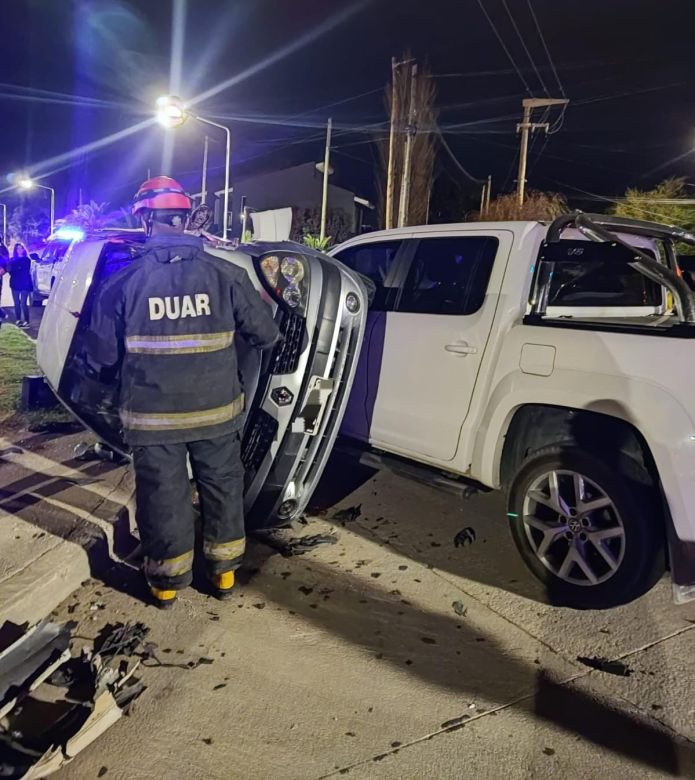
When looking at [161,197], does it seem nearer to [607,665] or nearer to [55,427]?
[607,665]

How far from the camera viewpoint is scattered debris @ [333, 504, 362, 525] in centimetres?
434

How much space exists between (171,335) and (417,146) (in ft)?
67.3

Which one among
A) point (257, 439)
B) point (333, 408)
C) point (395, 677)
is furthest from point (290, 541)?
point (395, 677)

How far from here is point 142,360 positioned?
2.93 meters

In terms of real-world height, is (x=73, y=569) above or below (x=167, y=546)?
below

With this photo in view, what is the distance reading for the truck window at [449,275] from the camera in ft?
12.4

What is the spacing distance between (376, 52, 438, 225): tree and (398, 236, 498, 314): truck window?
57.1 ft

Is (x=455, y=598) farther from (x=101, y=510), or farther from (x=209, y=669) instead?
(x=101, y=510)

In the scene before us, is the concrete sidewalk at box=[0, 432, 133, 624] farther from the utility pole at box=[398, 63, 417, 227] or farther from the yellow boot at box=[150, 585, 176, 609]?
the utility pole at box=[398, 63, 417, 227]

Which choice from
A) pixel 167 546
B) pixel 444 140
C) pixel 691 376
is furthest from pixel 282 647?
pixel 444 140

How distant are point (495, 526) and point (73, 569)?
2695 millimetres

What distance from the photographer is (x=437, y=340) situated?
3898mm

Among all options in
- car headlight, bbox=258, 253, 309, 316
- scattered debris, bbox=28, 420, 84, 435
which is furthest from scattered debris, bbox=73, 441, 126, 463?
car headlight, bbox=258, 253, 309, 316

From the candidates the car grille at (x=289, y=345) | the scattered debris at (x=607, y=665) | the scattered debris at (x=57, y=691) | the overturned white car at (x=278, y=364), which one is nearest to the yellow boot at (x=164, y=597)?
the scattered debris at (x=57, y=691)
